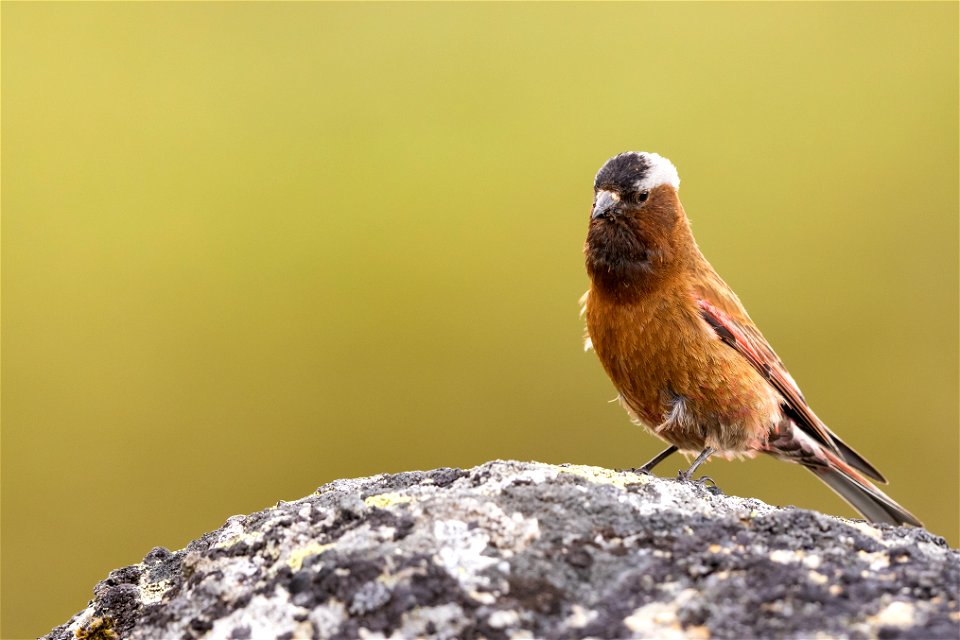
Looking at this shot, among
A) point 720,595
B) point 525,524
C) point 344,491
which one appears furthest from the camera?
point 344,491

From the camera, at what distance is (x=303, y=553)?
8.35ft

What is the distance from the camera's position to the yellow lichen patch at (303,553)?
98.6 inches

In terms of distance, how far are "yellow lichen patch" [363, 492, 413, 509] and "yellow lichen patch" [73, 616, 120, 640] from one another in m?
0.81

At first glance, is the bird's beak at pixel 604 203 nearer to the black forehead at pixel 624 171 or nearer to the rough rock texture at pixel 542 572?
the black forehead at pixel 624 171

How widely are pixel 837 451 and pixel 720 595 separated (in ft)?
12.1

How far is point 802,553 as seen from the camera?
240cm

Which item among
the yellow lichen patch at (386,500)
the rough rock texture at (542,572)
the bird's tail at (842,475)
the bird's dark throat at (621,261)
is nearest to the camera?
the rough rock texture at (542,572)

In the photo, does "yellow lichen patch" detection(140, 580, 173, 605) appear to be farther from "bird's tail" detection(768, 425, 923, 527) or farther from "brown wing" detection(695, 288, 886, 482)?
"bird's tail" detection(768, 425, 923, 527)

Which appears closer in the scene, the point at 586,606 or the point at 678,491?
the point at 586,606

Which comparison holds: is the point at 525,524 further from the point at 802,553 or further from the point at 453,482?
the point at 802,553

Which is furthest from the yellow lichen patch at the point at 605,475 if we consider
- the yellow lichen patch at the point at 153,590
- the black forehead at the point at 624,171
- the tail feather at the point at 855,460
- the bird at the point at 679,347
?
the tail feather at the point at 855,460

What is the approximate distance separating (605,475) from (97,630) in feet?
5.08

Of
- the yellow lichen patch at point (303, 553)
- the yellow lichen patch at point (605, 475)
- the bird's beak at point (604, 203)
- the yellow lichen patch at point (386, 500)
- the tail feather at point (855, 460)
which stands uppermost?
the bird's beak at point (604, 203)

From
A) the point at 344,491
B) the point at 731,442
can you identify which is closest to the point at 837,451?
the point at 731,442
